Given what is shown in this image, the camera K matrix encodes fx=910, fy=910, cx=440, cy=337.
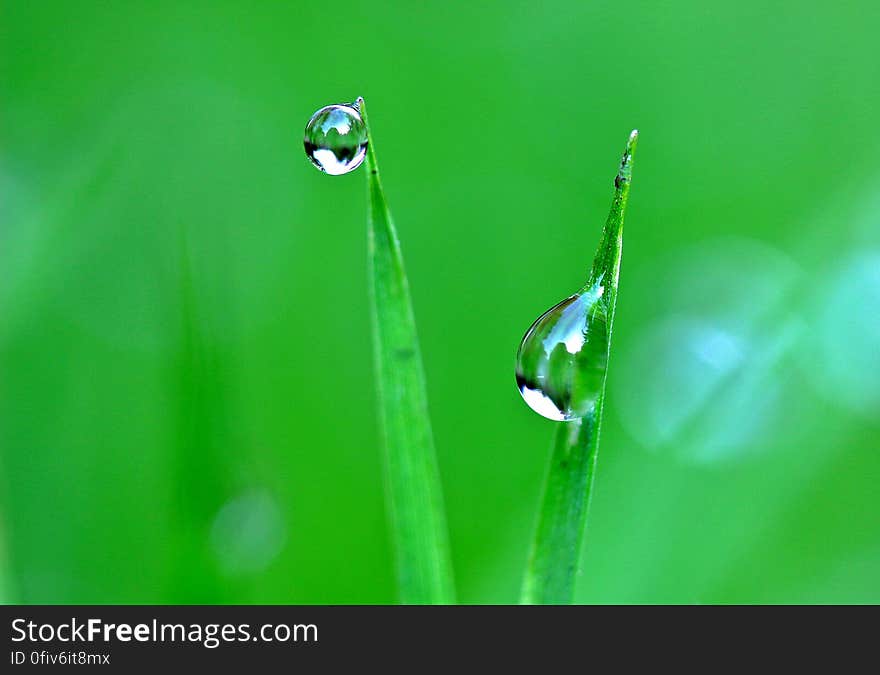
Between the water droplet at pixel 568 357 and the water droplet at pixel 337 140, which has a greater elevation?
the water droplet at pixel 337 140

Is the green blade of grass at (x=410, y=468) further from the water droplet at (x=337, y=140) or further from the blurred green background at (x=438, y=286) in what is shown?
the blurred green background at (x=438, y=286)

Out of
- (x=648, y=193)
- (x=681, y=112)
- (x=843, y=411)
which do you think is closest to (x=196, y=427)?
(x=843, y=411)

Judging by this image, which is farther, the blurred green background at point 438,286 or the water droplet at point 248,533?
the blurred green background at point 438,286

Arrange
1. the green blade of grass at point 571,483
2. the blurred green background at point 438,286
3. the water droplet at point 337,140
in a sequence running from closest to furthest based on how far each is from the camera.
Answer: the green blade of grass at point 571,483 < the water droplet at point 337,140 < the blurred green background at point 438,286

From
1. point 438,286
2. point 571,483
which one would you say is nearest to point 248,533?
point 571,483

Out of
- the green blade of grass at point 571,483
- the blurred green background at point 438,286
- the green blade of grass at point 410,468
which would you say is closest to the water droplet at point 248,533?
the blurred green background at point 438,286

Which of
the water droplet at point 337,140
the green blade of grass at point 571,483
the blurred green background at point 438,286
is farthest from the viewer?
the blurred green background at point 438,286

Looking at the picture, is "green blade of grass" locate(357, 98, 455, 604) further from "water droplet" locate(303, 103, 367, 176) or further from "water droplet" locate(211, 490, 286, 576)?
"water droplet" locate(211, 490, 286, 576)
